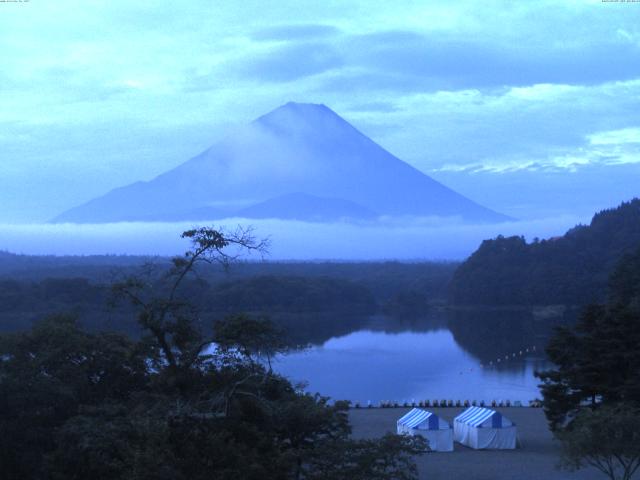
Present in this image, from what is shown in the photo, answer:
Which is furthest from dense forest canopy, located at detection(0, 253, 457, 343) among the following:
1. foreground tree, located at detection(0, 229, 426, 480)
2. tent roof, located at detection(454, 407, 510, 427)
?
foreground tree, located at detection(0, 229, 426, 480)

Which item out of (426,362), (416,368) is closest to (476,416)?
(416,368)

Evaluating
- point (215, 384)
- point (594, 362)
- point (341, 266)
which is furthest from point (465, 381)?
point (341, 266)

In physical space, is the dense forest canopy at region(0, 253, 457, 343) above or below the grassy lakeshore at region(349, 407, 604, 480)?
above

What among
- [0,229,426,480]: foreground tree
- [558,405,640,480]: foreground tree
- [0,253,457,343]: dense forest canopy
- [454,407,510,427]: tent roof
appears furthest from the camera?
[0,253,457,343]: dense forest canopy

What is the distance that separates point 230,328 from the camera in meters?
9.14

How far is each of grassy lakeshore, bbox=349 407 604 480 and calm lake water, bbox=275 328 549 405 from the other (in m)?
4.49

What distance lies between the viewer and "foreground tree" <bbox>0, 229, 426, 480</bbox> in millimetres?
7410

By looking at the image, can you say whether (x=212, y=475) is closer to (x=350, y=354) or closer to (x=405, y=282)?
(x=350, y=354)

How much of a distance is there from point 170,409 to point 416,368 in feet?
64.2

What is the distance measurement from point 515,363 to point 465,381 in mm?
4368

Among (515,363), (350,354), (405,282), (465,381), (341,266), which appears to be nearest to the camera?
(465,381)

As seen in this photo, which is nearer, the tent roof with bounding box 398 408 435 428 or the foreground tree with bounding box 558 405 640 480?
the foreground tree with bounding box 558 405 640 480

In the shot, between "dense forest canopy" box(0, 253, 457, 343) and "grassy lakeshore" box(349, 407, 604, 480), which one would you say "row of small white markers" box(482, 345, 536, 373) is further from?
"grassy lakeshore" box(349, 407, 604, 480)

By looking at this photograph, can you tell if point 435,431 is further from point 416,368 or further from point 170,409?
point 416,368
